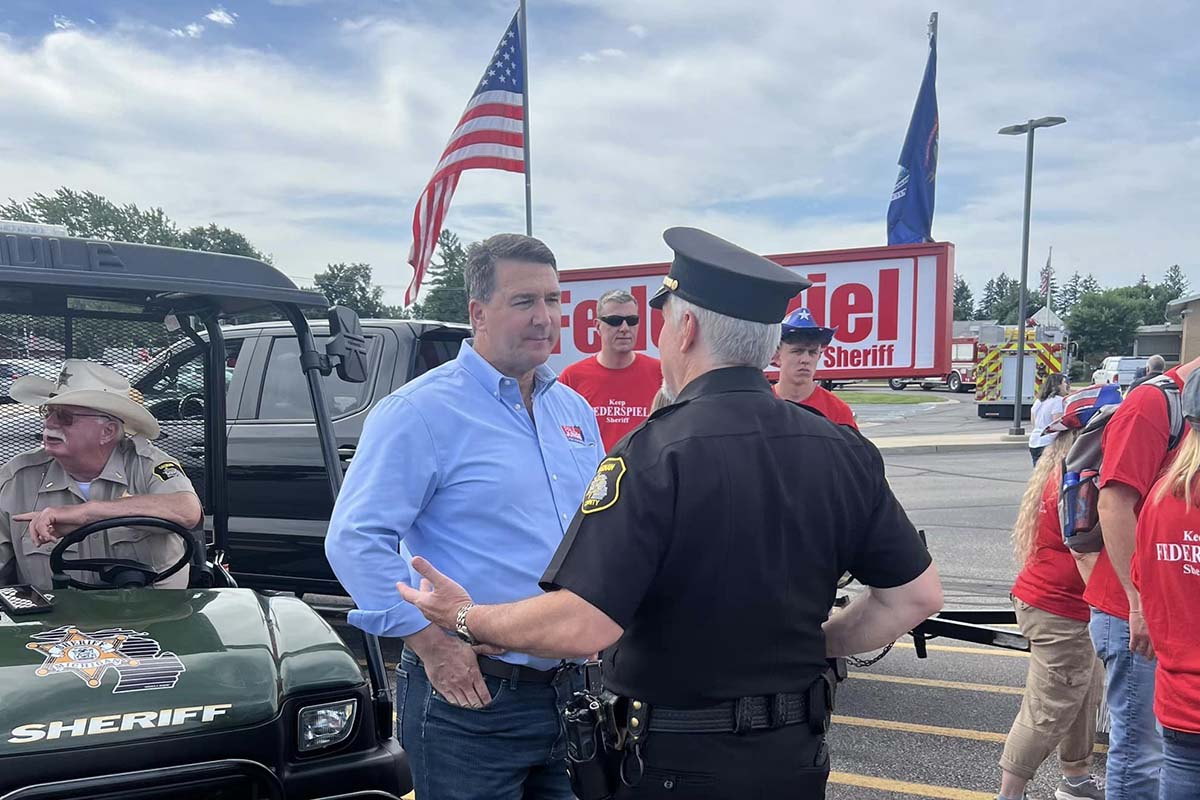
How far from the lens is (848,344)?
8492 millimetres

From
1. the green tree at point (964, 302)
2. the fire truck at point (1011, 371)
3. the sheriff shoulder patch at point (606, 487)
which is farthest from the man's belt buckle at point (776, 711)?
the green tree at point (964, 302)

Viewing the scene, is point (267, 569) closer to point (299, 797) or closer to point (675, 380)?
point (299, 797)

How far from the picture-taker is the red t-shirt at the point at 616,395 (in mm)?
5074

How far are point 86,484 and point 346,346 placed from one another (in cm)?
105

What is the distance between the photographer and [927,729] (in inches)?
166

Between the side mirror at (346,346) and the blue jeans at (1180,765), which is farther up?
the side mirror at (346,346)

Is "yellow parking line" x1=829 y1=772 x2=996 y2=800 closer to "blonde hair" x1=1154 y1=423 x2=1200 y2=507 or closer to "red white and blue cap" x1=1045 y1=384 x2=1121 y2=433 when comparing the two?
"red white and blue cap" x1=1045 y1=384 x2=1121 y2=433

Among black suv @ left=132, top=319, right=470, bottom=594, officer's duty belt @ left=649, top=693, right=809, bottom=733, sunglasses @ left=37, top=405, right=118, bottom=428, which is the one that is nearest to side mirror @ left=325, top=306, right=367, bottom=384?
sunglasses @ left=37, top=405, right=118, bottom=428

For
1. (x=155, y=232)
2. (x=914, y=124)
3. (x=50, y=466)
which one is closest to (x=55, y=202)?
(x=155, y=232)

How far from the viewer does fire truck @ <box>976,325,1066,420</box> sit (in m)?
25.4

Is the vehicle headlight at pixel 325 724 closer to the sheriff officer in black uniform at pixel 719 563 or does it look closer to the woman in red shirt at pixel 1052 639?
the sheriff officer in black uniform at pixel 719 563

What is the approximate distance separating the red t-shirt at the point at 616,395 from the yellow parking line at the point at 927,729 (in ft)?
6.41

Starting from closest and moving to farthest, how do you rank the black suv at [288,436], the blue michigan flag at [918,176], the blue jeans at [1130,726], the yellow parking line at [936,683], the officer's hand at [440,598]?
the officer's hand at [440,598] < the blue jeans at [1130,726] < the yellow parking line at [936,683] < the black suv at [288,436] < the blue michigan flag at [918,176]

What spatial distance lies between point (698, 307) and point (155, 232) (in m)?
63.7
